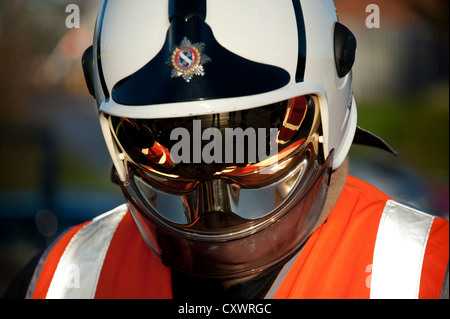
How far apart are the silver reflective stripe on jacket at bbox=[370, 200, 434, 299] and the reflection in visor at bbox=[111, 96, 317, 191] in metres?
0.29

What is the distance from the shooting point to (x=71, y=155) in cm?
548

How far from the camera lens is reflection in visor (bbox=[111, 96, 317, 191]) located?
1164mm

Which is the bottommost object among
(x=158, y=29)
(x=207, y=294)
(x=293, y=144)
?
(x=207, y=294)

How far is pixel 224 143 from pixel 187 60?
0.63 feet

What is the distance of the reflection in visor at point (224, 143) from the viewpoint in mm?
1164

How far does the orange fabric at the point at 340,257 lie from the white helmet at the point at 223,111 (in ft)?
0.16

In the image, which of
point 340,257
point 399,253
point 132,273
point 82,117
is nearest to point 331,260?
point 340,257

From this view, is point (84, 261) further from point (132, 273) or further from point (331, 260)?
point (331, 260)

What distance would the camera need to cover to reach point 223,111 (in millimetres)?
1100

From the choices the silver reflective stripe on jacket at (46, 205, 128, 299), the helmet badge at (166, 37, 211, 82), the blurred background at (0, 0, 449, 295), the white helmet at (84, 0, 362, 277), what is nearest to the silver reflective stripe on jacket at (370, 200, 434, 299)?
the white helmet at (84, 0, 362, 277)

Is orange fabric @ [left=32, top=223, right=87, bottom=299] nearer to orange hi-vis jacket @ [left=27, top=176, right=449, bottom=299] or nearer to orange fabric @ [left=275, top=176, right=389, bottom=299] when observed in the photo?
orange hi-vis jacket @ [left=27, top=176, right=449, bottom=299]

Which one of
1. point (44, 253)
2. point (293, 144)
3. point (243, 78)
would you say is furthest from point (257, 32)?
point (44, 253)
